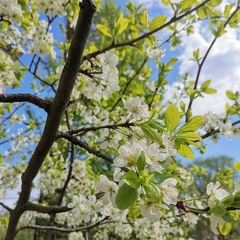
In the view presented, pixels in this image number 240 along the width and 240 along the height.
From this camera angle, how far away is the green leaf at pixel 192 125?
640 millimetres

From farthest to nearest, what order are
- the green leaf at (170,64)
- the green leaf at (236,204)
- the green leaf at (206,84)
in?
1. the green leaf at (206,84)
2. the green leaf at (170,64)
3. the green leaf at (236,204)

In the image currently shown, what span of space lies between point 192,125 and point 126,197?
0.82 ft

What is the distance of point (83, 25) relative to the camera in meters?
0.77

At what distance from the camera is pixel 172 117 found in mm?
614

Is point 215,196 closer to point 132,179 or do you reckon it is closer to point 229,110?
point 132,179

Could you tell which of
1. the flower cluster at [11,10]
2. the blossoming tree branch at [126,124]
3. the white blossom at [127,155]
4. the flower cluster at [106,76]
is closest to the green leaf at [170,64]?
the blossoming tree branch at [126,124]

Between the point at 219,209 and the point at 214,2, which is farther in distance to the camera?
Answer: the point at 214,2

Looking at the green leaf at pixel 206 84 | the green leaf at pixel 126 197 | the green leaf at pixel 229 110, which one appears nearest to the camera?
the green leaf at pixel 126 197

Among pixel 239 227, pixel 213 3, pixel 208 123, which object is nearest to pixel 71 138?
pixel 213 3

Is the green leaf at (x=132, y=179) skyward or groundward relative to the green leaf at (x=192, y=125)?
groundward

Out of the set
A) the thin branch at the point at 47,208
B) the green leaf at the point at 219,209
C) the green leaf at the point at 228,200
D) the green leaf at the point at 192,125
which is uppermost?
the thin branch at the point at 47,208

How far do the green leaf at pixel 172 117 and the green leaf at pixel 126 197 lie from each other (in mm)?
188

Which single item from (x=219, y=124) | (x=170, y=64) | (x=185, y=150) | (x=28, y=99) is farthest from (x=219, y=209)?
(x=219, y=124)

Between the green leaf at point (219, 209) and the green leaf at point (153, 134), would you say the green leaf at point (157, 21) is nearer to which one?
the green leaf at point (153, 134)
